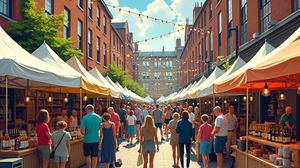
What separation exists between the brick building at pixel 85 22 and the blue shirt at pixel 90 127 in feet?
21.2

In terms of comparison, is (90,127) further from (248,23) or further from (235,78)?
(248,23)

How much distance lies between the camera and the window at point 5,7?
14266mm

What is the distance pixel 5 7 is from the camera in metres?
14.6

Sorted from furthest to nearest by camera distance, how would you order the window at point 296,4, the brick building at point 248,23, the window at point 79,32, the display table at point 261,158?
the window at point 79,32, the brick building at point 248,23, the window at point 296,4, the display table at point 261,158

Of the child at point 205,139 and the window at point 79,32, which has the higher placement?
the window at point 79,32

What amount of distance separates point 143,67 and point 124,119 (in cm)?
8271

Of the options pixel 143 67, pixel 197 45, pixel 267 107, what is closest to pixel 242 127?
pixel 267 107

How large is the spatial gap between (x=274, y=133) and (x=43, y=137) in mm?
5412

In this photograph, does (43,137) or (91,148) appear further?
(91,148)

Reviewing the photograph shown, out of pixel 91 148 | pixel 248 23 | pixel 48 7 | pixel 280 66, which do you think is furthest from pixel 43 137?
pixel 248 23

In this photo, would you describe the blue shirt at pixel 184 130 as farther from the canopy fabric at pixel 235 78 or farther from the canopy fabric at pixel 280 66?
the canopy fabric at pixel 280 66

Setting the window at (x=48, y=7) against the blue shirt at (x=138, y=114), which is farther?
the blue shirt at (x=138, y=114)

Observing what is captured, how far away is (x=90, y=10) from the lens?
3045cm

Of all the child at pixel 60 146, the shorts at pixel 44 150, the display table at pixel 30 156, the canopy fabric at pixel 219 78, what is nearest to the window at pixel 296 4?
the canopy fabric at pixel 219 78
